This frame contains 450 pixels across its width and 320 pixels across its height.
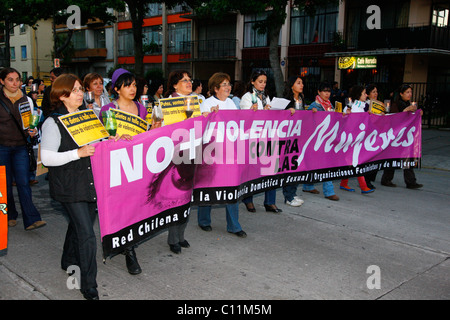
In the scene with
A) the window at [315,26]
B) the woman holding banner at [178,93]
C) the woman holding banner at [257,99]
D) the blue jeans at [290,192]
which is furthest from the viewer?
the window at [315,26]

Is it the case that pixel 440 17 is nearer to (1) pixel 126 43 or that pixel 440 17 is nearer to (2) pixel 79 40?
(1) pixel 126 43

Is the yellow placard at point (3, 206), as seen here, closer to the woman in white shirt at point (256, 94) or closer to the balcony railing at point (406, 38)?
the woman in white shirt at point (256, 94)

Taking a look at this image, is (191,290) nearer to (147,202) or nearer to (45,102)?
(147,202)

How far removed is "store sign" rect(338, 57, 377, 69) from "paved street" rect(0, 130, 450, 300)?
60.3 feet

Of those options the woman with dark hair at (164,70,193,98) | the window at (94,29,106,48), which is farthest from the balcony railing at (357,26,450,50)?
the window at (94,29,106,48)

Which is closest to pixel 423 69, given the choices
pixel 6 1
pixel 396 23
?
pixel 396 23

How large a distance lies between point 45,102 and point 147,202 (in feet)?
11.2

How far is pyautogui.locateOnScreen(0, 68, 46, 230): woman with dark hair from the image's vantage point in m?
5.46

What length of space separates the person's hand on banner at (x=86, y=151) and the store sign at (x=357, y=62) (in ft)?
74.4

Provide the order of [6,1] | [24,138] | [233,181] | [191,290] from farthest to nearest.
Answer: [6,1] → [24,138] → [233,181] → [191,290]

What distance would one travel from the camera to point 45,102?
6.57 metres

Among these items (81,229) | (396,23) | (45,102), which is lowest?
(81,229)

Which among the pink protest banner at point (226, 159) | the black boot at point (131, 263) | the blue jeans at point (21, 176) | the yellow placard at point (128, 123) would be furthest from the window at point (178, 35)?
the black boot at point (131, 263)

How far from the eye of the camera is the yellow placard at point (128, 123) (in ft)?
13.0
